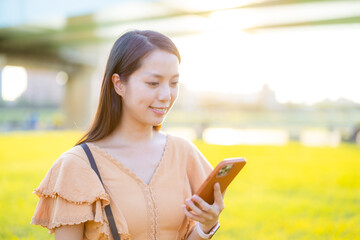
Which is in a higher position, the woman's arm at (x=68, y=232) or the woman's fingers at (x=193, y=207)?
the woman's fingers at (x=193, y=207)

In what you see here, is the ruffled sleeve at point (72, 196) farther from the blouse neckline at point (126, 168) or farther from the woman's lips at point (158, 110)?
the woman's lips at point (158, 110)

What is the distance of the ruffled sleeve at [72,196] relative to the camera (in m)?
1.90

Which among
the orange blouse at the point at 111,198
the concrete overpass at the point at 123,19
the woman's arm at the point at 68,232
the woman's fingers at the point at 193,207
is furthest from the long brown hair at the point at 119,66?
the concrete overpass at the point at 123,19

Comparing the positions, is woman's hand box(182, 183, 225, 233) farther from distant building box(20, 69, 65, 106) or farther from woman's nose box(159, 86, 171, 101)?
distant building box(20, 69, 65, 106)

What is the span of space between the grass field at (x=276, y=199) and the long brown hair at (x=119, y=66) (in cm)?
266

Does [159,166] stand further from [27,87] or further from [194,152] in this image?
[27,87]

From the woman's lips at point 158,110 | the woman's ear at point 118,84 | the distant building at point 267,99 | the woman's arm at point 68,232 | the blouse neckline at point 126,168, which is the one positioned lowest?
the distant building at point 267,99

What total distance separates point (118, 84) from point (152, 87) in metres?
0.18

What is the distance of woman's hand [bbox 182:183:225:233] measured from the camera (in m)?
1.89

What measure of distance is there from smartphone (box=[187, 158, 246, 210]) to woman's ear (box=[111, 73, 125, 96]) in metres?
0.61

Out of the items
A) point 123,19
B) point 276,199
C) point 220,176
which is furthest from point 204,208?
point 123,19

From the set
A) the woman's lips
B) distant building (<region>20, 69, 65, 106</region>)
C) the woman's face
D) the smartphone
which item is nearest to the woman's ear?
the woman's face

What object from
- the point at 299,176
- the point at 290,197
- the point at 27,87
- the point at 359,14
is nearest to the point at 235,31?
the point at 359,14

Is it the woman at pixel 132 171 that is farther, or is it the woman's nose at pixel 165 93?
the woman's nose at pixel 165 93
